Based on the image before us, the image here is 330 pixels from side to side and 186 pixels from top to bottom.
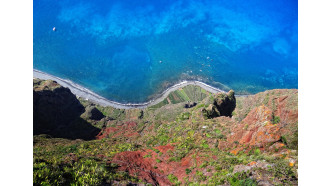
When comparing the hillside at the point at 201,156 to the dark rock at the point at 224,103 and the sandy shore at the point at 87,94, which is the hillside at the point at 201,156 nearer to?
the dark rock at the point at 224,103

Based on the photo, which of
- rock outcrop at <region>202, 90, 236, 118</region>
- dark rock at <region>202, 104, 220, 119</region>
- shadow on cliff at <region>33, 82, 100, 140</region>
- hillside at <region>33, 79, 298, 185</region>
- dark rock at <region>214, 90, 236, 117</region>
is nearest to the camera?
→ hillside at <region>33, 79, 298, 185</region>

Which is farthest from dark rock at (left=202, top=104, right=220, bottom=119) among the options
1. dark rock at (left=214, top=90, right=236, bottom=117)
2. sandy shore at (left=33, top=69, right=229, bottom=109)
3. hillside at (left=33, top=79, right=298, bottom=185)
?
sandy shore at (left=33, top=69, right=229, bottom=109)

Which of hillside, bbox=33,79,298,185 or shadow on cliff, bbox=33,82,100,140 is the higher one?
shadow on cliff, bbox=33,82,100,140

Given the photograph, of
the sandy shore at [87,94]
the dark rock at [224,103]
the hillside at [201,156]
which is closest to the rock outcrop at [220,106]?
the dark rock at [224,103]

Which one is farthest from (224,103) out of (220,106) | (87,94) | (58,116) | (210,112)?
(87,94)

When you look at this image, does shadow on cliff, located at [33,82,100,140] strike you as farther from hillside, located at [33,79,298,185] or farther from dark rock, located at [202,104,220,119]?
dark rock, located at [202,104,220,119]

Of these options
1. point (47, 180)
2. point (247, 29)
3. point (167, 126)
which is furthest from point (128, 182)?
point (247, 29)

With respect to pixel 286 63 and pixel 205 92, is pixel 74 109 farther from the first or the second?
pixel 286 63

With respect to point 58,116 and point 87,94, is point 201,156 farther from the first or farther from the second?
point 87,94

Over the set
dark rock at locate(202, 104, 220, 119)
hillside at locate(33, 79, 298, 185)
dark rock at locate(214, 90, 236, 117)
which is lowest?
hillside at locate(33, 79, 298, 185)
